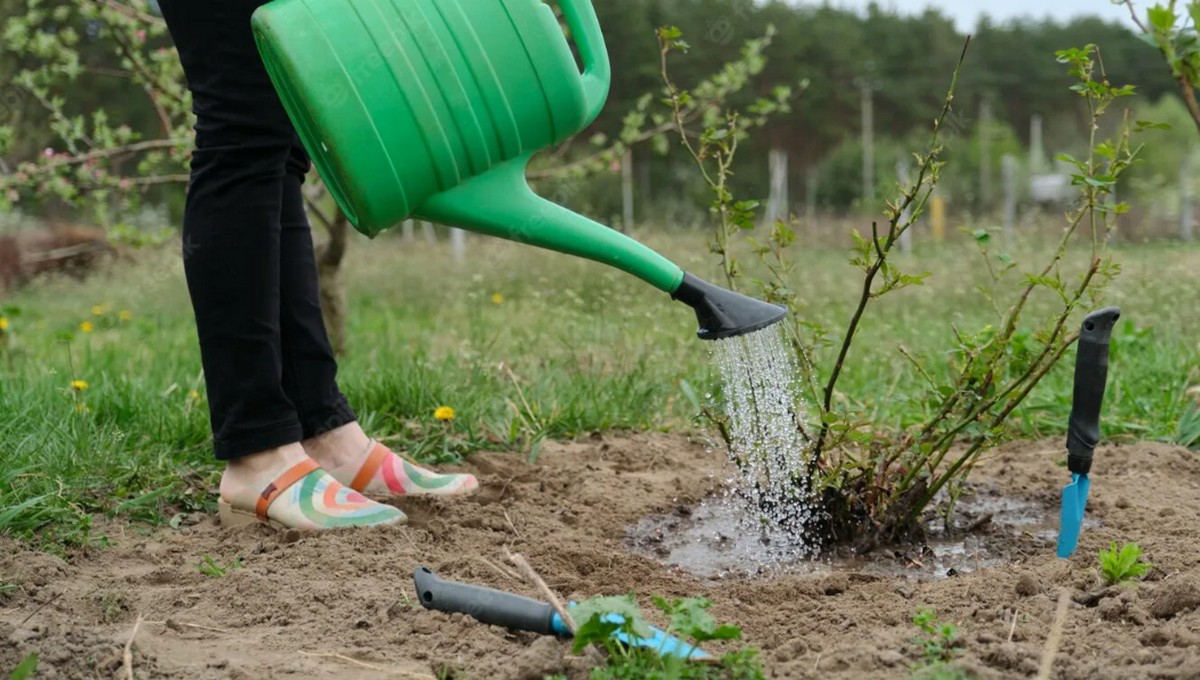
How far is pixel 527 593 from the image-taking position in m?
1.62

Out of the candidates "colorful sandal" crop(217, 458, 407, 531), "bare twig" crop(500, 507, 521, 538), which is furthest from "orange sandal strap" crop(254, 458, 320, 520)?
"bare twig" crop(500, 507, 521, 538)

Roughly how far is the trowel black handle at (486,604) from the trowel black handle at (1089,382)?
84cm

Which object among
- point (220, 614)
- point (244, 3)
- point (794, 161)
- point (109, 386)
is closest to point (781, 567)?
point (220, 614)

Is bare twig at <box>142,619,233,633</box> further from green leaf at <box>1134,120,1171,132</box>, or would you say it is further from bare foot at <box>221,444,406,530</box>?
green leaf at <box>1134,120,1171,132</box>

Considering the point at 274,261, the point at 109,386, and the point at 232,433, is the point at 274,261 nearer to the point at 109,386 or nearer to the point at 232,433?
the point at 232,433

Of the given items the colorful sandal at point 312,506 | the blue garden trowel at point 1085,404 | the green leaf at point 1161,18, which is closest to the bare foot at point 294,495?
the colorful sandal at point 312,506

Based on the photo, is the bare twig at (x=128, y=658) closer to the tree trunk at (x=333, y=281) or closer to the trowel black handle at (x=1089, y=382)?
the trowel black handle at (x=1089, y=382)

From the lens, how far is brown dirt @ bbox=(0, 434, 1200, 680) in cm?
128

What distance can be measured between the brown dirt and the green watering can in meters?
0.43

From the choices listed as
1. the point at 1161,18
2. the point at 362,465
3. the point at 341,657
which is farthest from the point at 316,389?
the point at 1161,18

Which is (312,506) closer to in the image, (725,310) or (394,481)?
(394,481)

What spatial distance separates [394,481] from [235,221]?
588mm

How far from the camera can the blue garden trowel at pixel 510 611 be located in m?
1.21

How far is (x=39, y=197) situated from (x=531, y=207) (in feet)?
10.6
